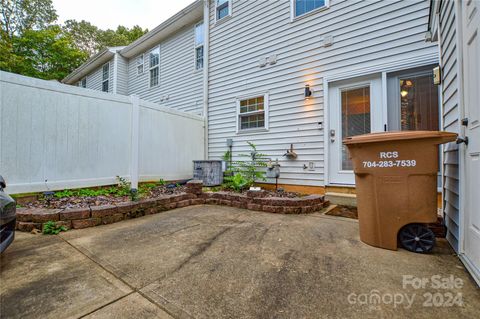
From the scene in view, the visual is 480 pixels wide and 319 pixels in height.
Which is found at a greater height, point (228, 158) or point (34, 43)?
point (34, 43)

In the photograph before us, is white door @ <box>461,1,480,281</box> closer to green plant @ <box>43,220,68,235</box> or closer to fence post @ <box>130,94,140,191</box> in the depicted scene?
green plant @ <box>43,220,68,235</box>

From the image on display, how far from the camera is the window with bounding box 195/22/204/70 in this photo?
7.14m

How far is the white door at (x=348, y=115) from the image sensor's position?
147 inches

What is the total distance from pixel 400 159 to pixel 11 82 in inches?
202

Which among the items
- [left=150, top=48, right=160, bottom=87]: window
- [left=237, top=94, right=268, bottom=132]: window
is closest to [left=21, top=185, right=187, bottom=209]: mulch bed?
[left=237, top=94, right=268, bottom=132]: window

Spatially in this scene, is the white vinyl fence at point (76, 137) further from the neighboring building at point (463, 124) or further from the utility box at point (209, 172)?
the neighboring building at point (463, 124)

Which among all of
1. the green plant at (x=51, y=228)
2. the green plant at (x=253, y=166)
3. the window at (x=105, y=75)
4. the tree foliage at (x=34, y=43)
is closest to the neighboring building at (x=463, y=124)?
the green plant at (x=253, y=166)

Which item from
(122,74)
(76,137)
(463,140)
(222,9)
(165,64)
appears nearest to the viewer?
(463,140)

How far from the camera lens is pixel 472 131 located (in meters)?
1.66

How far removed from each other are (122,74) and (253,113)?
778 cm

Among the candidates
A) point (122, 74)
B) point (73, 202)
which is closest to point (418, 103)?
point (73, 202)

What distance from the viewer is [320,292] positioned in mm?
1374

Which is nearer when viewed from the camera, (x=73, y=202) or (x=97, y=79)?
(x=73, y=202)

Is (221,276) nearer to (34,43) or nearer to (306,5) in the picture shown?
(306,5)
